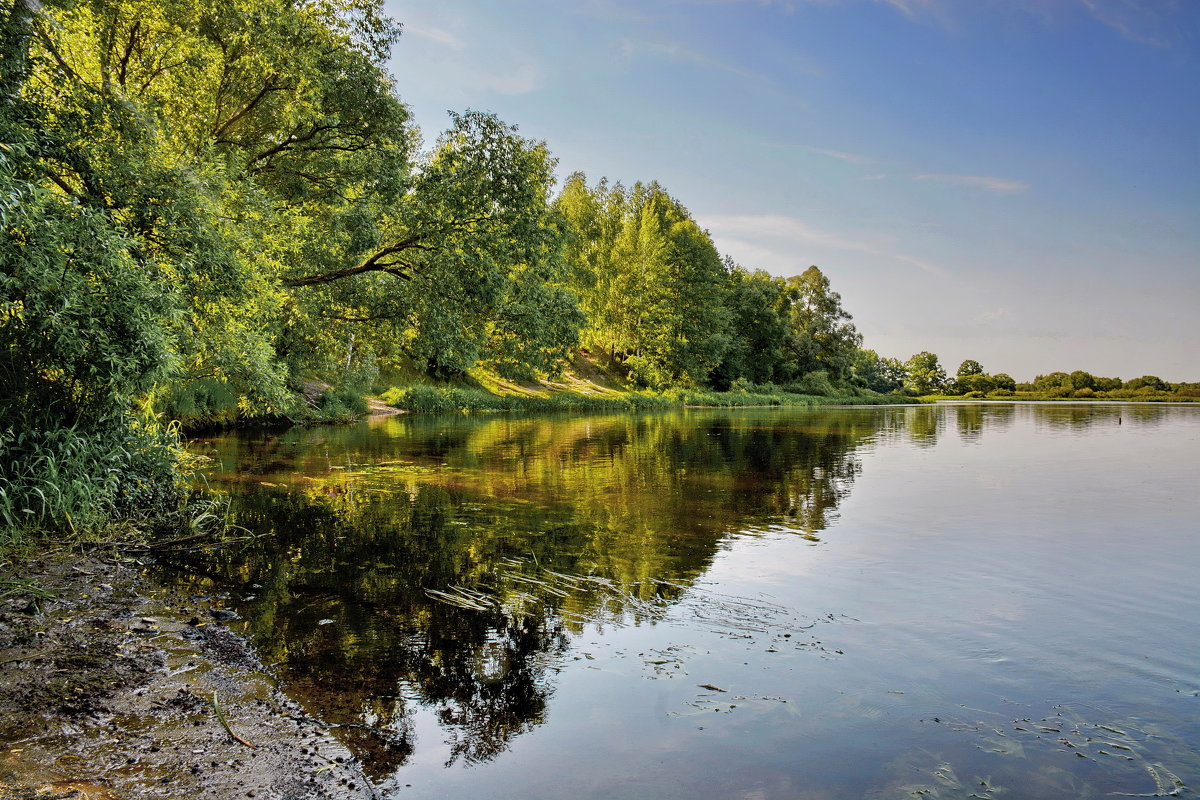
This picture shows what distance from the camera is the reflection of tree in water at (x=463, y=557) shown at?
4.90 meters

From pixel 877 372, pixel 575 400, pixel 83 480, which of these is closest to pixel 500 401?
pixel 575 400

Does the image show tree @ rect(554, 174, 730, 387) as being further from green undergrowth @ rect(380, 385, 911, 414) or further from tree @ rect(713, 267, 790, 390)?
tree @ rect(713, 267, 790, 390)

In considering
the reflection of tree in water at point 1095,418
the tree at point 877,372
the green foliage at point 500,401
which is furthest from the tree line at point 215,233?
the tree at point 877,372

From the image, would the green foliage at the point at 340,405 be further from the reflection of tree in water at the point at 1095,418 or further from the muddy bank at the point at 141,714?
the reflection of tree in water at the point at 1095,418

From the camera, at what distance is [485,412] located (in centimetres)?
4294

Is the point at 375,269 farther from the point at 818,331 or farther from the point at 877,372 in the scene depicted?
the point at 877,372

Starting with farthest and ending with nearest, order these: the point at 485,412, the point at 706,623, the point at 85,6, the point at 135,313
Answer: the point at 485,412 < the point at 85,6 < the point at 135,313 < the point at 706,623

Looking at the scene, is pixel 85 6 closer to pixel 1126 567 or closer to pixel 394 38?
pixel 394 38

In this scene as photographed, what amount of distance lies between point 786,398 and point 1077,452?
46.2m

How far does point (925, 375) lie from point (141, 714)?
4971 inches

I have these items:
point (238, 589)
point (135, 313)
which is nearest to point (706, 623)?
point (238, 589)

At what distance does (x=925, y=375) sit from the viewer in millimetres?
115500

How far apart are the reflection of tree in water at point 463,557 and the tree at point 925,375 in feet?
346

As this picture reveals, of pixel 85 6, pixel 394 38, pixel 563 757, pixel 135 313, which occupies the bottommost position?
pixel 563 757
